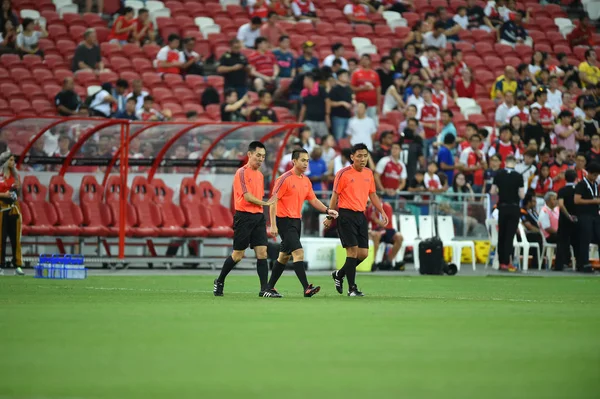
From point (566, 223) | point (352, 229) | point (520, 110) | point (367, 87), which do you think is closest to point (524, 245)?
point (566, 223)

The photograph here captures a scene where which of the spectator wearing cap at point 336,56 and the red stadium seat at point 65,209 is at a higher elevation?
the spectator wearing cap at point 336,56

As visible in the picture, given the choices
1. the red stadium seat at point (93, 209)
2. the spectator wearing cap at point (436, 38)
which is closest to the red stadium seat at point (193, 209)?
the red stadium seat at point (93, 209)

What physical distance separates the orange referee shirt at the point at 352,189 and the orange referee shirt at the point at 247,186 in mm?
1211

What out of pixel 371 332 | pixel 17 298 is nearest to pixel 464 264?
pixel 17 298

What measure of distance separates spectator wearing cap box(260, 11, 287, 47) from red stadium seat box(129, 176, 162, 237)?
711cm

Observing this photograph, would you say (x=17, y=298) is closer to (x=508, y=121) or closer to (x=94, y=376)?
(x=94, y=376)

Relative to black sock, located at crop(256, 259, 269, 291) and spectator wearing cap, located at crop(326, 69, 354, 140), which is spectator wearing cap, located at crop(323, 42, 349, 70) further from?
black sock, located at crop(256, 259, 269, 291)

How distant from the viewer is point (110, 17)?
108 feet

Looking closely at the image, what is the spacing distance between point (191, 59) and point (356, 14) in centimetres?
701

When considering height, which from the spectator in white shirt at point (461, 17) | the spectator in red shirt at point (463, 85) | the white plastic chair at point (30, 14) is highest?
the spectator in white shirt at point (461, 17)

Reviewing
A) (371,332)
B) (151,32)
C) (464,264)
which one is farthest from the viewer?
(151,32)

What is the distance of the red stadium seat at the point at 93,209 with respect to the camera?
2578 centimetres

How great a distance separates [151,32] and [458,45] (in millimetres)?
10034

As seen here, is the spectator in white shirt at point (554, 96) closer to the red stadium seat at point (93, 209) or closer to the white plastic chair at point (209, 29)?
the white plastic chair at point (209, 29)
